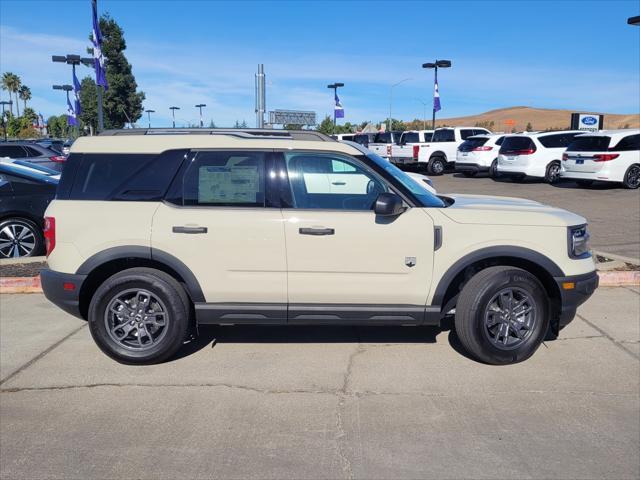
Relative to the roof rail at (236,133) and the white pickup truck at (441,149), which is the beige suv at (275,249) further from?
the white pickup truck at (441,149)

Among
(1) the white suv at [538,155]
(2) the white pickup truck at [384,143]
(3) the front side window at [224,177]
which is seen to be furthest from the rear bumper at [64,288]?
(2) the white pickup truck at [384,143]

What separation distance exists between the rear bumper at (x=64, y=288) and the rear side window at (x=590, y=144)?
54.5 feet

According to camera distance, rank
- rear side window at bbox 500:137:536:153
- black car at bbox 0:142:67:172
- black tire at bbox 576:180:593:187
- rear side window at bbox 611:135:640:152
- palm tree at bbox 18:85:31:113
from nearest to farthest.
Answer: rear side window at bbox 611:135:640:152
black car at bbox 0:142:67:172
black tire at bbox 576:180:593:187
rear side window at bbox 500:137:536:153
palm tree at bbox 18:85:31:113

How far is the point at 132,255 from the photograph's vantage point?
15.5ft

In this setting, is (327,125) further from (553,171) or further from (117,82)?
(553,171)

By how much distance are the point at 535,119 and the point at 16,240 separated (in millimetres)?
99226

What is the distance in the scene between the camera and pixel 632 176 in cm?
1755

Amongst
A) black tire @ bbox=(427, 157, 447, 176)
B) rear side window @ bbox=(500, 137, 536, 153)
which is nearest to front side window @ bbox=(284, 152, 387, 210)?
rear side window @ bbox=(500, 137, 536, 153)

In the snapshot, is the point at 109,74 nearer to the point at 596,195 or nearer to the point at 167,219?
the point at 596,195

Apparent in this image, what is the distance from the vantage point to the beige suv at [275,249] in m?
4.68

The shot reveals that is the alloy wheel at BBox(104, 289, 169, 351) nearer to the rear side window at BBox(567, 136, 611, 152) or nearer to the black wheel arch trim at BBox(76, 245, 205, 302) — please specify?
the black wheel arch trim at BBox(76, 245, 205, 302)

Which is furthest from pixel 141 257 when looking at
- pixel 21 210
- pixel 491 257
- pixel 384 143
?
pixel 384 143

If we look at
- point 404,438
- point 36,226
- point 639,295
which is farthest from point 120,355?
point 639,295

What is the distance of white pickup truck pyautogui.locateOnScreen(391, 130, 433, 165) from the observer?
25.9 m
